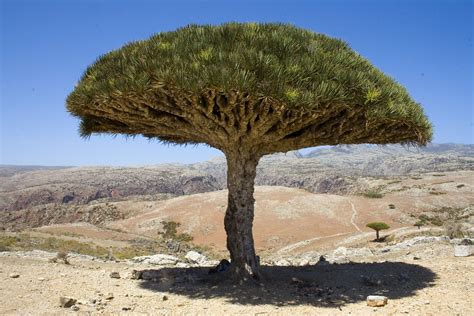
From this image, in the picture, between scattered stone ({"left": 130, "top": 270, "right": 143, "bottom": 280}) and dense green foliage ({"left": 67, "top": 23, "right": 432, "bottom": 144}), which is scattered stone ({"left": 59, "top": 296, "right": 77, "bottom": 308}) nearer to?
scattered stone ({"left": 130, "top": 270, "right": 143, "bottom": 280})

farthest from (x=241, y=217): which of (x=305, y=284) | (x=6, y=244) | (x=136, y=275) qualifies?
(x=6, y=244)

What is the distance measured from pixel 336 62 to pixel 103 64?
4.64 m

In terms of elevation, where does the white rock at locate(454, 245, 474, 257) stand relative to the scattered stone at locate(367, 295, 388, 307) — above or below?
above

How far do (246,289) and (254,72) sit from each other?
14.6 ft

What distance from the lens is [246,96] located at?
7410 mm

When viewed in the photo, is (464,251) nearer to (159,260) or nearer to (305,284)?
(305,284)

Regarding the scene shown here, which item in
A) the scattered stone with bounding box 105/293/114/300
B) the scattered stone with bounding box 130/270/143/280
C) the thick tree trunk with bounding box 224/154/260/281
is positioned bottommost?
the scattered stone with bounding box 130/270/143/280

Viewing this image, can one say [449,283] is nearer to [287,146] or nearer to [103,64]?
[287,146]

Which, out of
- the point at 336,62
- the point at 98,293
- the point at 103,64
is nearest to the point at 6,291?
the point at 98,293

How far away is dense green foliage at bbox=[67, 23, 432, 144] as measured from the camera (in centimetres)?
715

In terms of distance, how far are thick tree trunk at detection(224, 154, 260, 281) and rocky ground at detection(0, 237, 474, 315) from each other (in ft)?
1.45

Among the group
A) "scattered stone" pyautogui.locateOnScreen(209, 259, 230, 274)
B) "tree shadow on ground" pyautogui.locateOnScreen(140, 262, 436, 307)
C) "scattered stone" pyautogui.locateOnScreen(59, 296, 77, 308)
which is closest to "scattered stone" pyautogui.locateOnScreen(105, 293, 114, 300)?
"scattered stone" pyautogui.locateOnScreen(59, 296, 77, 308)

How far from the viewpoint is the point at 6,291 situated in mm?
8172

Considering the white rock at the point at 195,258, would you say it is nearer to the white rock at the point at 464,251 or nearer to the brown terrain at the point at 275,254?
the brown terrain at the point at 275,254
